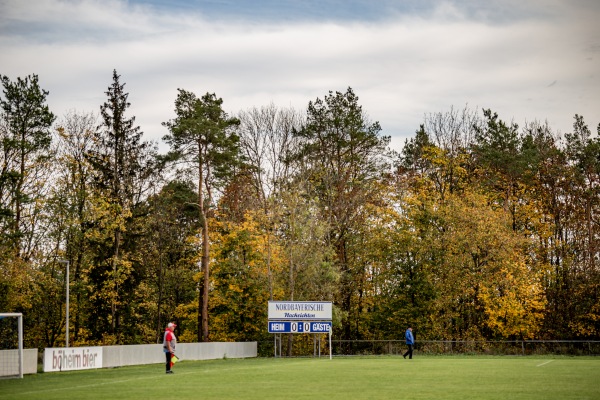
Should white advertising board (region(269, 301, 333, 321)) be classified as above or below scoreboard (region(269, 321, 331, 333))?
above

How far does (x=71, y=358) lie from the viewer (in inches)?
1291

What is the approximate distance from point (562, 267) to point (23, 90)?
40.9 meters

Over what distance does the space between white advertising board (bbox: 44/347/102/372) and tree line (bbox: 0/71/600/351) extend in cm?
1676

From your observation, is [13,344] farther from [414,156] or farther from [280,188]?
[414,156]

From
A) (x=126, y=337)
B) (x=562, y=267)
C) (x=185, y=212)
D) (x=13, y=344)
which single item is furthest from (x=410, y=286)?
(x=13, y=344)

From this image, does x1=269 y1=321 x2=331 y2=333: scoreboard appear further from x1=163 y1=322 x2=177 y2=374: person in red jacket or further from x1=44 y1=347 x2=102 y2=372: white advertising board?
x1=163 y1=322 x2=177 y2=374: person in red jacket

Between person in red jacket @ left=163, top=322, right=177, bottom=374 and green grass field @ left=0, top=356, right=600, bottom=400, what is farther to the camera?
person in red jacket @ left=163, top=322, right=177, bottom=374

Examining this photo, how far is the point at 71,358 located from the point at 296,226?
2363cm

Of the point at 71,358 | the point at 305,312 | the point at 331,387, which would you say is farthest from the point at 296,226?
the point at 331,387

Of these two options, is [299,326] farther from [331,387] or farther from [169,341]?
[331,387]

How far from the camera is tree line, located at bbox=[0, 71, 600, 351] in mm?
52938

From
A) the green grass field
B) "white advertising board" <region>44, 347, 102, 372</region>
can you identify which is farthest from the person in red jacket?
"white advertising board" <region>44, 347, 102, 372</region>

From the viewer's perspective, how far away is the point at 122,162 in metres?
55.7

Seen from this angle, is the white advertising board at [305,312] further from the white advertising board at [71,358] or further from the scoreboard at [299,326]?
the white advertising board at [71,358]
